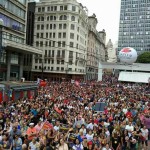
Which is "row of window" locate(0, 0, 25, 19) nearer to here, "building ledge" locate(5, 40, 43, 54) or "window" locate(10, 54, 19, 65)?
"building ledge" locate(5, 40, 43, 54)

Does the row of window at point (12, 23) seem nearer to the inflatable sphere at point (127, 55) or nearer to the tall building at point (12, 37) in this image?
the tall building at point (12, 37)

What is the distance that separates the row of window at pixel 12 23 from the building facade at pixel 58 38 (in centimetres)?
1953

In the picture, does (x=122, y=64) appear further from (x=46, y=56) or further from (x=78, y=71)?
(x=46, y=56)

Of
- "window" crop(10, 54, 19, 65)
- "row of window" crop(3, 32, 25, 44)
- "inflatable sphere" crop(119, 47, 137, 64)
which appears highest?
"row of window" crop(3, 32, 25, 44)

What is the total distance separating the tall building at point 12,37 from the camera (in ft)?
151

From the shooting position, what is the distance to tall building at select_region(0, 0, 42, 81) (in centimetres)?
4600

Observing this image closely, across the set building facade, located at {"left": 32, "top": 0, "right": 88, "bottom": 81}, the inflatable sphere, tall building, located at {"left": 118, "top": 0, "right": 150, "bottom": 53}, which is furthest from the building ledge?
tall building, located at {"left": 118, "top": 0, "right": 150, "bottom": 53}

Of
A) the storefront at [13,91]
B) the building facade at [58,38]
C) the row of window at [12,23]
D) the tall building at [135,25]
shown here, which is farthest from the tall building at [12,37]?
the tall building at [135,25]

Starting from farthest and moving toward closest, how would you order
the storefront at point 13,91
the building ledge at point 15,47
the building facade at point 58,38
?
the building facade at point 58,38
the building ledge at point 15,47
the storefront at point 13,91

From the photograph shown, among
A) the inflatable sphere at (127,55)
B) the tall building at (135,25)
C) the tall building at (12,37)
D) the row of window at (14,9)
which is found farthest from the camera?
the tall building at (135,25)

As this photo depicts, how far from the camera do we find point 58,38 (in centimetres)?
7506

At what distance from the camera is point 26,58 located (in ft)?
245

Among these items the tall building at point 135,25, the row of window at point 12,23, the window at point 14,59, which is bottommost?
the window at point 14,59

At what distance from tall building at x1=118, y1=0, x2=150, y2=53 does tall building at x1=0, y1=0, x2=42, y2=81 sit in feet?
363
